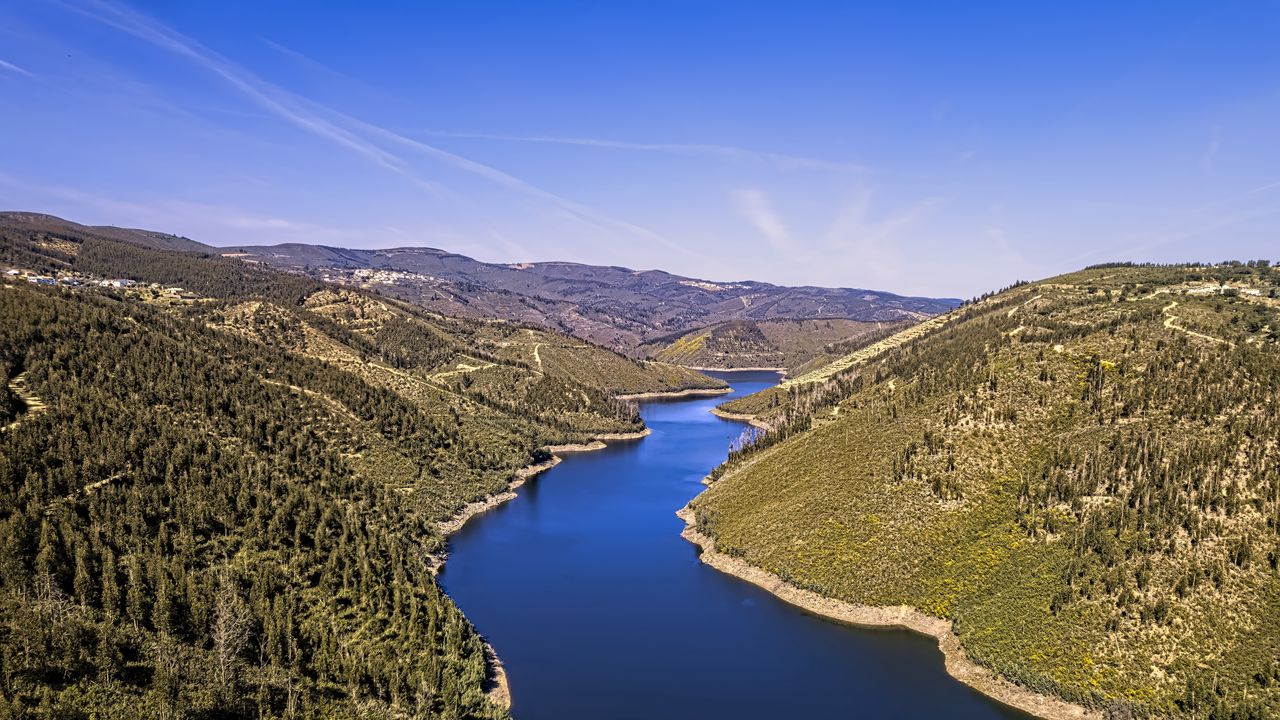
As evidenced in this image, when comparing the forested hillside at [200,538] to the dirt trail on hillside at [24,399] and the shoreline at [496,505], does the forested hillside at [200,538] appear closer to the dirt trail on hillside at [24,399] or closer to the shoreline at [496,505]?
the dirt trail on hillside at [24,399]

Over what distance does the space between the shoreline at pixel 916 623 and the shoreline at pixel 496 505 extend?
32.5 meters

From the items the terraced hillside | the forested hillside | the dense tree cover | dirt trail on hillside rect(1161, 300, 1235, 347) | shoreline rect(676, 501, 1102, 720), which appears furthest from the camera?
dirt trail on hillside rect(1161, 300, 1235, 347)

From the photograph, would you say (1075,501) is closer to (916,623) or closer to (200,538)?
(916,623)

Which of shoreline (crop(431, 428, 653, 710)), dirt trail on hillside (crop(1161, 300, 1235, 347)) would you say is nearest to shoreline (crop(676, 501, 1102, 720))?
shoreline (crop(431, 428, 653, 710))

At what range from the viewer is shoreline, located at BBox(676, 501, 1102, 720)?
5753cm

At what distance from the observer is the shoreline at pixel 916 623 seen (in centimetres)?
5753

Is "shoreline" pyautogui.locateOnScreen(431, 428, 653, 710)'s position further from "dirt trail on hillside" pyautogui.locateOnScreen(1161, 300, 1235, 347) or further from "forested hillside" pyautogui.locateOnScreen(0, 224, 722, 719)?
"dirt trail on hillside" pyautogui.locateOnScreen(1161, 300, 1235, 347)

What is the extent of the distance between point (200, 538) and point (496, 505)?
5813 centimetres

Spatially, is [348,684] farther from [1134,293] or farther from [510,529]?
[1134,293]

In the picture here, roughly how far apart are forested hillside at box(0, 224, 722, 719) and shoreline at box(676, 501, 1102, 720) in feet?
115

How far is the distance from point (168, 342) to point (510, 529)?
59609mm

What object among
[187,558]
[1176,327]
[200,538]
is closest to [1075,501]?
[1176,327]

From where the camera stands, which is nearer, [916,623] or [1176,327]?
[916,623]

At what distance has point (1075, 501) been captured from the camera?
7312 centimetres
